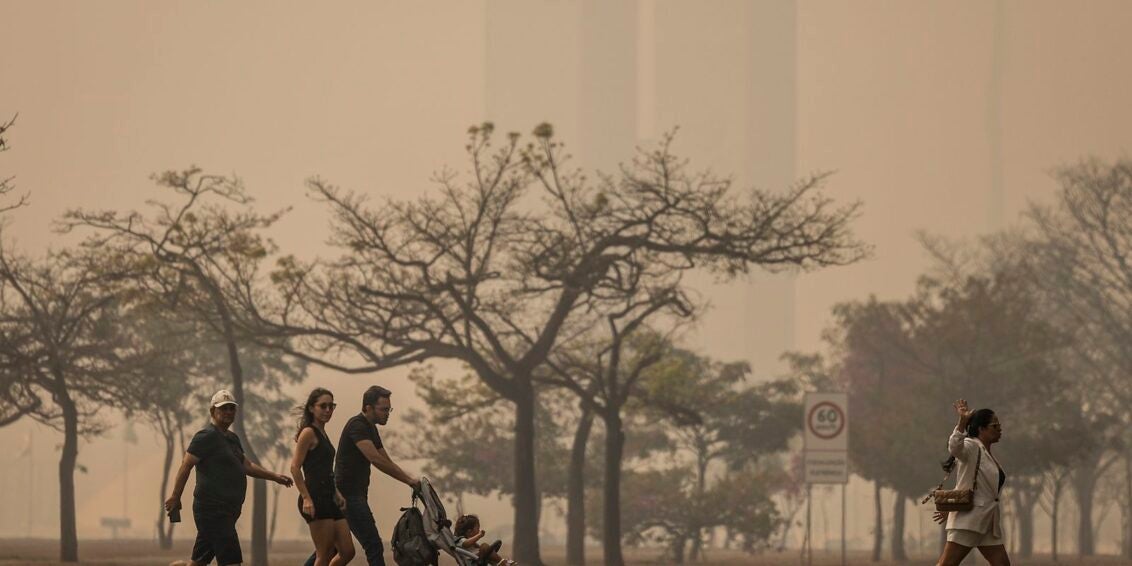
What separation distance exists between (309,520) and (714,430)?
50760 mm

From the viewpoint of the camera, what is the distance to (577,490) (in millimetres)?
47750

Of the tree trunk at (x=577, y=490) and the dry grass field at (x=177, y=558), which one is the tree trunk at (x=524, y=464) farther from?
the dry grass field at (x=177, y=558)

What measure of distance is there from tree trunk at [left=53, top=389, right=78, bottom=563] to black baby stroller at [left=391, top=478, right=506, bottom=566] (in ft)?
90.3

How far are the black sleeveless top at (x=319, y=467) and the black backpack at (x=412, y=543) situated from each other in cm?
72

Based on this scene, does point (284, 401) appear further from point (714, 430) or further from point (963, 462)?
point (963, 462)

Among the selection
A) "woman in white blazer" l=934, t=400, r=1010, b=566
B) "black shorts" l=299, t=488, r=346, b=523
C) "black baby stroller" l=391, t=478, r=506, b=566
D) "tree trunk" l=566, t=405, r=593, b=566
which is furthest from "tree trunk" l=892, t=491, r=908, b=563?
"black baby stroller" l=391, t=478, r=506, b=566

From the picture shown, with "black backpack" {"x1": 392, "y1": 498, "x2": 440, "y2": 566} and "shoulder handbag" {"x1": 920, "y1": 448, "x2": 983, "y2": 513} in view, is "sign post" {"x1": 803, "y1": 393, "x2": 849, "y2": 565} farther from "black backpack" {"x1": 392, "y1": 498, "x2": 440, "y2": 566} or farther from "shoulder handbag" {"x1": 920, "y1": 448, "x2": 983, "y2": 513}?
"black backpack" {"x1": 392, "y1": 498, "x2": 440, "y2": 566}

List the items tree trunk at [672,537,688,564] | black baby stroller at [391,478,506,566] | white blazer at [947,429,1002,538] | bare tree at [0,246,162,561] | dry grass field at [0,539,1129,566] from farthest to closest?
1. tree trunk at [672,537,688,564]
2. bare tree at [0,246,162,561]
3. dry grass field at [0,539,1129,566]
4. black baby stroller at [391,478,506,566]
5. white blazer at [947,429,1002,538]

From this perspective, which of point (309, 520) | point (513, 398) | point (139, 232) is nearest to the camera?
point (309, 520)

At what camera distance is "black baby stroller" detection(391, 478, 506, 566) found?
51.3ft

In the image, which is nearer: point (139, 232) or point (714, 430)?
point (139, 232)

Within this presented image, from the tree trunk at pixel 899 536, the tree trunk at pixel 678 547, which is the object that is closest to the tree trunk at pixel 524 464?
the tree trunk at pixel 678 547

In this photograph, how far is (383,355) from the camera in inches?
1703

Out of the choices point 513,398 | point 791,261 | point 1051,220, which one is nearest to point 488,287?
point 513,398
